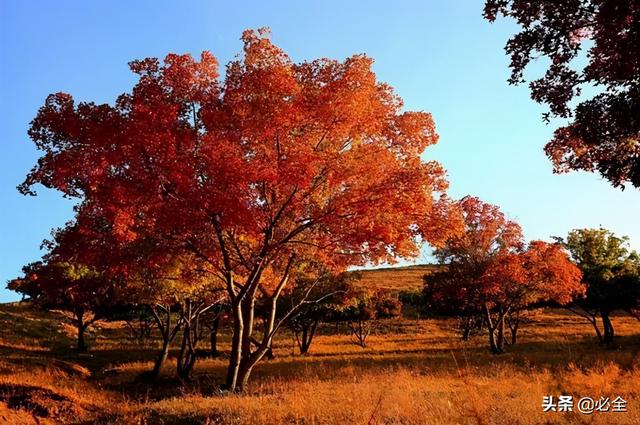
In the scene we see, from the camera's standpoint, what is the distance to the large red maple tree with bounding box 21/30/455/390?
13.6 metres

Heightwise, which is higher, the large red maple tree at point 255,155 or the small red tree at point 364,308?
the large red maple tree at point 255,155

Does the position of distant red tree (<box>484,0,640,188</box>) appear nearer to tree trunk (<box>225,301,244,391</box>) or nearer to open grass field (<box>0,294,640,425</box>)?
open grass field (<box>0,294,640,425</box>)

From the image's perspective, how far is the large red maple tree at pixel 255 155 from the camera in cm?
1358

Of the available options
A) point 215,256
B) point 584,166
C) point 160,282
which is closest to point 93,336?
point 160,282

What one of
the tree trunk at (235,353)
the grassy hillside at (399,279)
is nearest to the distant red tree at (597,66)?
the tree trunk at (235,353)

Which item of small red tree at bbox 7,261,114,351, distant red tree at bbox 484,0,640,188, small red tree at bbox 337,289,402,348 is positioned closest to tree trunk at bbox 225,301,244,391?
distant red tree at bbox 484,0,640,188

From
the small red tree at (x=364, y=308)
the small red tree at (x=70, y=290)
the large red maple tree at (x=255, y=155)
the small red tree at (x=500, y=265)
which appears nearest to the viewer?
the large red maple tree at (x=255, y=155)

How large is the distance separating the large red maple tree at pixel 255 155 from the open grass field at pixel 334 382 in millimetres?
4016

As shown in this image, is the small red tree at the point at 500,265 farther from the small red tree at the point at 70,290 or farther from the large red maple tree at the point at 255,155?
the small red tree at the point at 70,290

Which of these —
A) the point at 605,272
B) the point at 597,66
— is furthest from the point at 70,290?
the point at 605,272

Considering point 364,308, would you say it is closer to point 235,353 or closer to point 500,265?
point 500,265

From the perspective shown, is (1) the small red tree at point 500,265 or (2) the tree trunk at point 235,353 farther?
(1) the small red tree at point 500,265

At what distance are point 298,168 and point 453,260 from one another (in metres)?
29.5

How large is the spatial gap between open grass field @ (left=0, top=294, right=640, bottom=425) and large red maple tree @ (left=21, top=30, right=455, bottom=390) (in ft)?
Result: 13.2
